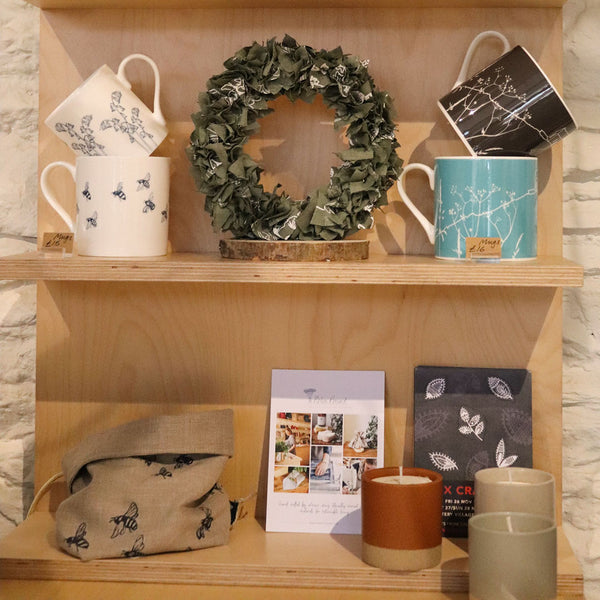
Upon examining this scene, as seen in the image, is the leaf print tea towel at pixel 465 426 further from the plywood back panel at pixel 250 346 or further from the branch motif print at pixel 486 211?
the branch motif print at pixel 486 211

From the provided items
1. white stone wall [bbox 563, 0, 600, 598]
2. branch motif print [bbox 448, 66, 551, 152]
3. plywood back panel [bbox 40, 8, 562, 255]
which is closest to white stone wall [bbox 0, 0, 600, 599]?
white stone wall [bbox 563, 0, 600, 598]

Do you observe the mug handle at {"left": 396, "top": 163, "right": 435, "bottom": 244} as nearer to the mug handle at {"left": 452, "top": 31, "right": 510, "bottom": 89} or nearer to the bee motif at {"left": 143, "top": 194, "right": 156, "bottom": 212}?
the mug handle at {"left": 452, "top": 31, "right": 510, "bottom": 89}

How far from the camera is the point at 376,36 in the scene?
1152 mm

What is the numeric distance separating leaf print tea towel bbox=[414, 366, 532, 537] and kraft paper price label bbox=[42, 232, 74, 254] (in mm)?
482

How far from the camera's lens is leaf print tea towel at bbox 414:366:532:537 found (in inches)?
45.5

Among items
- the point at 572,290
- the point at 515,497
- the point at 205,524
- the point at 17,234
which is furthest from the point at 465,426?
the point at 17,234

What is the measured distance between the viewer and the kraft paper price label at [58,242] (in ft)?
3.52

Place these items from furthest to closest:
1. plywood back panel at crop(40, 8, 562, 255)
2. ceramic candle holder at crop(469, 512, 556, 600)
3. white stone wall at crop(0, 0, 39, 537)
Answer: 1. white stone wall at crop(0, 0, 39, 537)
2. plywood back panel at crop(40, 8, 562, 255)
3. ceramic candle holder at crop(469, 512, 556, 600)

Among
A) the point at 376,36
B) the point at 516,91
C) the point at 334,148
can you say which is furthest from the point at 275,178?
the point at 516,91

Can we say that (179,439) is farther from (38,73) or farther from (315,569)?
(38,73)

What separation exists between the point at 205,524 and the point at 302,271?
348 mm

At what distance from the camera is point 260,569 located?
105 centimetres

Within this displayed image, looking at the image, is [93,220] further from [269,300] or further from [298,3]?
[298,3]

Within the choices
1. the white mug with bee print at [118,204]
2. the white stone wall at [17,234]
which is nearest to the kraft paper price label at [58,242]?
the white mug with bee print at [118,204]
